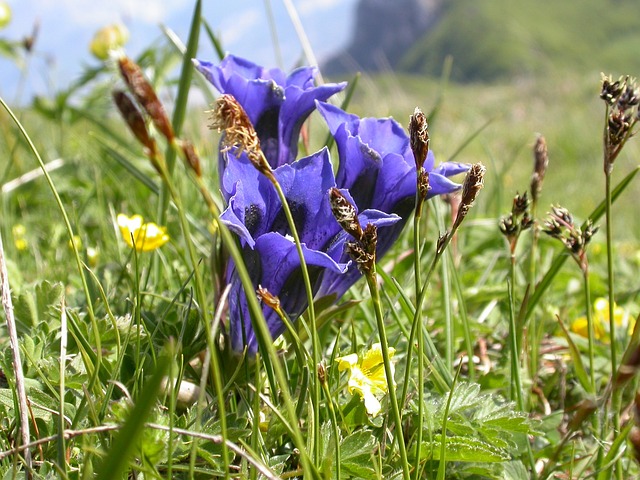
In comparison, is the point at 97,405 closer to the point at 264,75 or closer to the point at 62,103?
the point at 264,75

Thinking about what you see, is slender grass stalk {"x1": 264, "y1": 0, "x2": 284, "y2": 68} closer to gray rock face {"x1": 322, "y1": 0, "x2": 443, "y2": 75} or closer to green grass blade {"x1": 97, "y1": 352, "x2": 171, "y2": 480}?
green grass blade {"x1": 97, "y1": 352, "x2": 171, "y2": 480}

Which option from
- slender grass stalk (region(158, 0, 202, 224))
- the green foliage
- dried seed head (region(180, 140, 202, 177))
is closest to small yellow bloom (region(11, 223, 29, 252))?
slender grass stalk (region(158, 0, 202, 224))

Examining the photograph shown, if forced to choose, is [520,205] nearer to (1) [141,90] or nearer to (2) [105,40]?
(1) [141,90]

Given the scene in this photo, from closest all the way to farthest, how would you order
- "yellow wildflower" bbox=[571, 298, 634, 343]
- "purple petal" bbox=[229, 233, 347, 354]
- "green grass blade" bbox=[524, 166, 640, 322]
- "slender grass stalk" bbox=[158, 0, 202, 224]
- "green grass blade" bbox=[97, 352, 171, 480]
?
"green grass blade" bbox=[97, 352, 171, 480], "purple petal" bbox=[229, 233, 347, 354], "green grass blade" bbox=[524, 166, 640, 322], "slender grass stalk" bbox=[158, 0, 202, 224], "yellow wildflower" bbox=[571, 298, 634, 343]

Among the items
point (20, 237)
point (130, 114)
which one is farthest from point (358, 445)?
point (20, 237)

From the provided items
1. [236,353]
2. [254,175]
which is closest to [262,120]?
[254,175]

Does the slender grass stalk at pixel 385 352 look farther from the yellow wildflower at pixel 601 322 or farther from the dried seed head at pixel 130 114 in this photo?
the yellow wildflower at pixel 601 322
